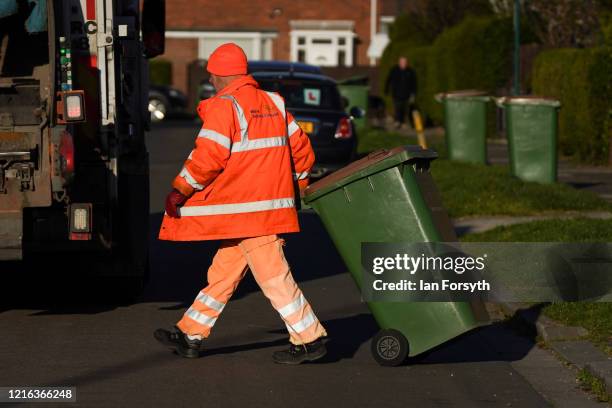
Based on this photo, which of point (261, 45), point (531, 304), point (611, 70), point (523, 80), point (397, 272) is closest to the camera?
point (397, 272)

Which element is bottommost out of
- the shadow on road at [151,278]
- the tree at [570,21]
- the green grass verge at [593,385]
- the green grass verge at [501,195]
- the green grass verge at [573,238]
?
the green grass verge at [501,195]

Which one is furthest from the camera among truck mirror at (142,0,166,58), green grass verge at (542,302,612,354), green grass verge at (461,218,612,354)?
truck mirror at (142,0,166,58)

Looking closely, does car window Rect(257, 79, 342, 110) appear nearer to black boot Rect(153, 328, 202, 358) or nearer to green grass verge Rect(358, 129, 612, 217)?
green grass verge Rect(358, 129, 612, 217)

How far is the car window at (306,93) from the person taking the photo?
778 inches

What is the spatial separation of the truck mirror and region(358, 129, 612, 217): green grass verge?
482 centimetres

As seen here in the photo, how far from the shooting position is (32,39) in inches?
387

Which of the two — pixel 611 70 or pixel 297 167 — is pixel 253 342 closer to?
pixel 297 167

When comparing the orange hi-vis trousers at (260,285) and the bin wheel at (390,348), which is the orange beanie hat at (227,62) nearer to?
the orange hi-vis trousers at (260,285)

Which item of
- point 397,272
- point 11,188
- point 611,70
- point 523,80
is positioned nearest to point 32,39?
point 11,188

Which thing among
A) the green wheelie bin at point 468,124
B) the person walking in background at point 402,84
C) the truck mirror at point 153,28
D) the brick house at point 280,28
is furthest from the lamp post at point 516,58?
the brick house at point 280,28

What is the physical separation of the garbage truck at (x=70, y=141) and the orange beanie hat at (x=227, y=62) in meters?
1.20

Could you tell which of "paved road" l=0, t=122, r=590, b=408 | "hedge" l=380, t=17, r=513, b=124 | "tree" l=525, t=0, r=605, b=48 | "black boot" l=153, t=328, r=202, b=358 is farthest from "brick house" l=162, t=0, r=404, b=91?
"black boot" l=153, t=328, r=202, b=358

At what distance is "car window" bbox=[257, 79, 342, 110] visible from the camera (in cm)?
1977

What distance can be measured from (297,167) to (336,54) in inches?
1984
